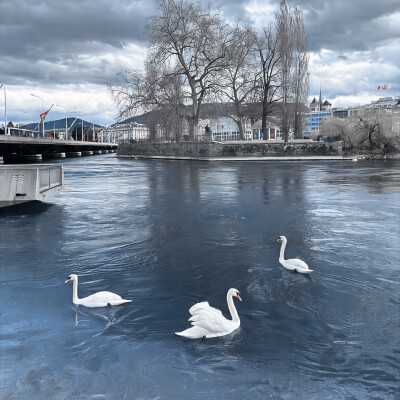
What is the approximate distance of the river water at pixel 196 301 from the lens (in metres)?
4.11

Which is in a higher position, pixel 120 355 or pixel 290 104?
pixel 290 104

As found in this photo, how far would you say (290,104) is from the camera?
162 ft

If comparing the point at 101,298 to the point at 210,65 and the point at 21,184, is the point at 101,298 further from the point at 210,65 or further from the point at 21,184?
the point at 210,65

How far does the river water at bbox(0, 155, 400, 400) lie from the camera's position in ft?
13.5

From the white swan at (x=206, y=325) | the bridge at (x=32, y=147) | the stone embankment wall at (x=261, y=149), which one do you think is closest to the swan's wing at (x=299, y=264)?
the white swan at (x=206, y=325)

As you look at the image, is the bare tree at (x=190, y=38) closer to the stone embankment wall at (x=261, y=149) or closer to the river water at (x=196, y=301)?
the stone embankment wall at (x=261, y=149)

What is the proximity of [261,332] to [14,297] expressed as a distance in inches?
132

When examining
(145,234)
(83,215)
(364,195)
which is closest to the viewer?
(145,234)

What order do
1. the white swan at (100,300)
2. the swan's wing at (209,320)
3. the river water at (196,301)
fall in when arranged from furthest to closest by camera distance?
the white swan at (100,300) → the swan's wing at (209,320) → the river water at (196,301)

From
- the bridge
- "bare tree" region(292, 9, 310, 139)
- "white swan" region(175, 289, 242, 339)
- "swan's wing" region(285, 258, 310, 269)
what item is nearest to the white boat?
"swan's wing" region(285, 258, 310, 269)

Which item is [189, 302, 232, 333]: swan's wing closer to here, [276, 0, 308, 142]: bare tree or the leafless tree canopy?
[276, 0, 308, 142]: bare tree

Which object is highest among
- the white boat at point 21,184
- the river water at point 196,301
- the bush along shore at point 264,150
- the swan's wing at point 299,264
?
the bush along shore at point 264,150

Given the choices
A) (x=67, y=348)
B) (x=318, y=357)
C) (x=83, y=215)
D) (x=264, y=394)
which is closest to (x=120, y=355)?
(x=67, y=348)

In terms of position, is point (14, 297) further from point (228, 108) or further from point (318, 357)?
point (228, 108)
